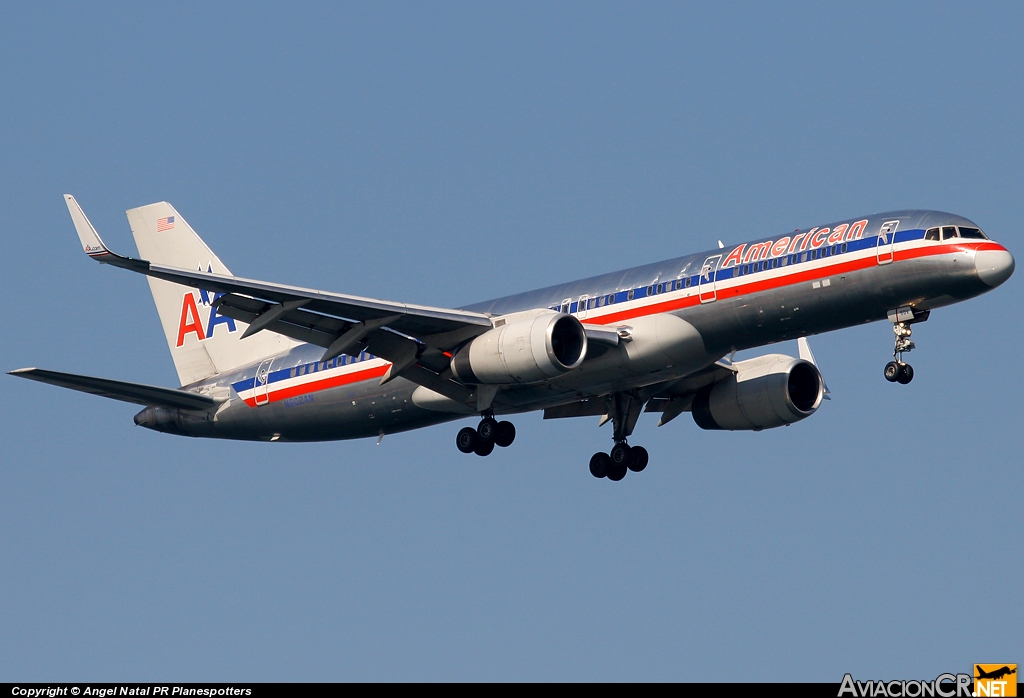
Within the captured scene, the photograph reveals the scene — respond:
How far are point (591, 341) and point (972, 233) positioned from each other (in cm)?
1019

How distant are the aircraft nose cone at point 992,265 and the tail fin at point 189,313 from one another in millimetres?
22437

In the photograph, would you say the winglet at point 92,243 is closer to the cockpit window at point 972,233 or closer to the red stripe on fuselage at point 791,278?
the red stripe on fuselage at point 791,278

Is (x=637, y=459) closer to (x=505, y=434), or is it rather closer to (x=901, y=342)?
(x=505, y=434)

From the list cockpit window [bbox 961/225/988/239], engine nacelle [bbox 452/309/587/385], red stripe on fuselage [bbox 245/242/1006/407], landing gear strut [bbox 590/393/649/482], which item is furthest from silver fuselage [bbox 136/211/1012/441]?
landing gear strut [bbox 590/393/649/482]

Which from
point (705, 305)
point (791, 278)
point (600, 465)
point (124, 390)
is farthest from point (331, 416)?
point (791, 278)

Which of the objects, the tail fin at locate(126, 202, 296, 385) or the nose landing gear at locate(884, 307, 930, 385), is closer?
the nose landing gear at locate(884, 307, 930, 385)

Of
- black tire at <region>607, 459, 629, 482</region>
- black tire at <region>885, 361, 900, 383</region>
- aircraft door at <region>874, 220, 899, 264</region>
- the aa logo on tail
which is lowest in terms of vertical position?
black tire at <region>885, 361, 900, 383</region>

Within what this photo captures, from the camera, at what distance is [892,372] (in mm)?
39812

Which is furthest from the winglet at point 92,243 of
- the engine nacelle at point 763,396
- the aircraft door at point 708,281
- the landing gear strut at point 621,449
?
the engine nacelle at point 763,396

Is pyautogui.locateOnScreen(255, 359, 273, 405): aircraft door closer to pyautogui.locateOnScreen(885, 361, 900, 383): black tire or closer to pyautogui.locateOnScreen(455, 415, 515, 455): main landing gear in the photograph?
pyautogui.locateOnScreen(455, 415, 515, 455): main landing gear

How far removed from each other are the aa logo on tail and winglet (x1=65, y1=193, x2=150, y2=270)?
1341 centimetres

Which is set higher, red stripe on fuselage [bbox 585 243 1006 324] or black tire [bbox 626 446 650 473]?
red stripe on fuselage [bbox 585 243 1006 324]

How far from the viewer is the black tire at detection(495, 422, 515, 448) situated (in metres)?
44.7

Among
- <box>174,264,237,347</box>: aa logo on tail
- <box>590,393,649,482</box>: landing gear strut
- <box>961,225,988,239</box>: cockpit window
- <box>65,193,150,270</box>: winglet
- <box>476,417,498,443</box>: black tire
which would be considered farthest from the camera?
<box>174,264,237,347</box>: aa logo on tail
